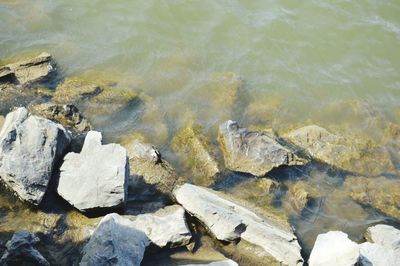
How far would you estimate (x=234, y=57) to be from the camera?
11102mm

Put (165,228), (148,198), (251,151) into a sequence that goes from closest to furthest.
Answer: (165,228) < (148,198) < (251,151)

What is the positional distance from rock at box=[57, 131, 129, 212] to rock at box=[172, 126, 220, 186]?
5.84ft

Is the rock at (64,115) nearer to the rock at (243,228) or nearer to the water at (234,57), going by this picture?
the water at (234,57)

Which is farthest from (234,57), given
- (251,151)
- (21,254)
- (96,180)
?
(21,254)

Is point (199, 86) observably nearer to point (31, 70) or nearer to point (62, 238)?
A: point (31, 70)

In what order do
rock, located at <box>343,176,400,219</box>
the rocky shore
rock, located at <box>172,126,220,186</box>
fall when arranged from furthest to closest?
rock, located at <box>343,176,400,219</box> → rock, located at <box>172,126,220,186</box> → the rocky shore

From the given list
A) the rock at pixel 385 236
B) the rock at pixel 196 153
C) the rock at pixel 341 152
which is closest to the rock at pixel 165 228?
the rock at pixel 196 153

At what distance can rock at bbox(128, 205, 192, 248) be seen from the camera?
237 inches

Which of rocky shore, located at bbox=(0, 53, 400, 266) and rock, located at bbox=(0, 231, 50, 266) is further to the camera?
rocky shore, located at bbox=(0, 53, 400, 266)

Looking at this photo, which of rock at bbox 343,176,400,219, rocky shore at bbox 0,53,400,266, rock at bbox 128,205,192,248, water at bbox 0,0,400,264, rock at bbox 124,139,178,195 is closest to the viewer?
rocky shore at bbox 0,53,400,266

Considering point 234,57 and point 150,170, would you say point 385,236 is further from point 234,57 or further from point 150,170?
A: point 234,57

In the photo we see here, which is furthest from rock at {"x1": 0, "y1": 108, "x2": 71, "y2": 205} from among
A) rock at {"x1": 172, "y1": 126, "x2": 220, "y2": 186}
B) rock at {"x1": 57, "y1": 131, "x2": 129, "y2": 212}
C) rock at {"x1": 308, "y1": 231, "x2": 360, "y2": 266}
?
rock at {"x1": 308, "y1": 231, "x2": 360, "y2": 266}

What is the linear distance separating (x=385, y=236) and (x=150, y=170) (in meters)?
4.00

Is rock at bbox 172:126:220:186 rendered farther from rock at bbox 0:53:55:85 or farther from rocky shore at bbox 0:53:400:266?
rock at bbox 0:53:55:85
